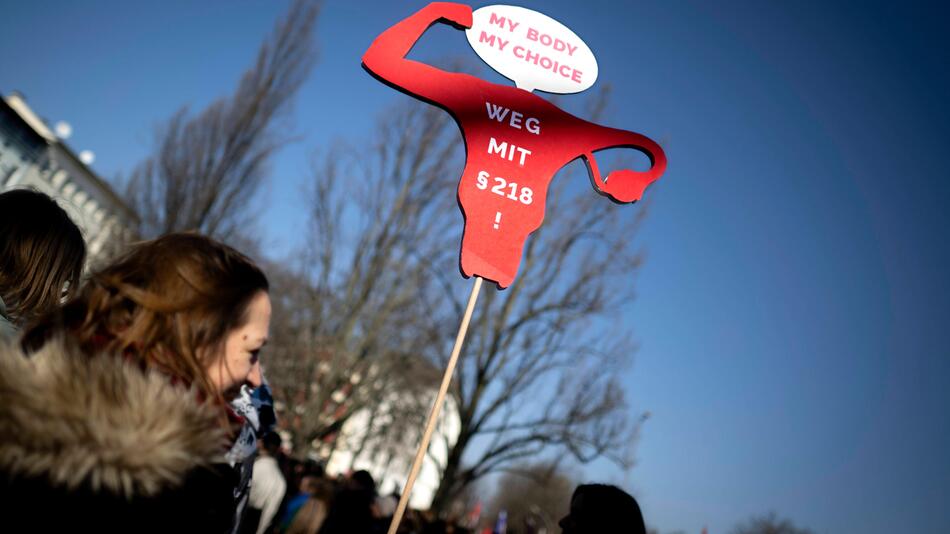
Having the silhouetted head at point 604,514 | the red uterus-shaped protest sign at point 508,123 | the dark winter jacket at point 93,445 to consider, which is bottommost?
the dark winter jacket at point 93,445

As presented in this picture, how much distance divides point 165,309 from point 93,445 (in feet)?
1.13

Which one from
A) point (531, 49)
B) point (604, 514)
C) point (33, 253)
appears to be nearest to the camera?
point (33, 253)

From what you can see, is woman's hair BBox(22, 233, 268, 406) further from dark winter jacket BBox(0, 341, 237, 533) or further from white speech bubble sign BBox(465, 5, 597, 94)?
white speech bubble sign BBox(465, 5, 597, 94)

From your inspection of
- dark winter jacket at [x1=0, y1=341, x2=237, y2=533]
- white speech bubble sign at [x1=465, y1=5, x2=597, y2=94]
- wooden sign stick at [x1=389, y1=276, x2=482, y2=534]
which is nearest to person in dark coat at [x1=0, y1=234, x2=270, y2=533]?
dark winter jacket at [x1=0, y1=341, x2=237, y2=533]

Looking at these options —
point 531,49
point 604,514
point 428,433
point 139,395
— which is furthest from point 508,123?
point 139,395

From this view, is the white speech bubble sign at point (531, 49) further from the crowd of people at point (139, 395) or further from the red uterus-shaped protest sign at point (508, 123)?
the crowd of people at point (139, 395)

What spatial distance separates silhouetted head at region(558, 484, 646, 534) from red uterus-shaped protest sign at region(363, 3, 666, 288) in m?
1.00

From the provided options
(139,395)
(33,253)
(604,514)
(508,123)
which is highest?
(508,123)

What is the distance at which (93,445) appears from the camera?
111 centimetres

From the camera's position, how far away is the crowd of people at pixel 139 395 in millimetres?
1085

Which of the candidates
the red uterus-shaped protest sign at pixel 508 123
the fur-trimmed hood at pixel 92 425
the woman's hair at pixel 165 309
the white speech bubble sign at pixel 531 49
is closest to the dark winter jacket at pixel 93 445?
the fur-trimmed hood at pixel 92 425

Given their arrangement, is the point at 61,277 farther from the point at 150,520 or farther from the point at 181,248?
the point at 150,520

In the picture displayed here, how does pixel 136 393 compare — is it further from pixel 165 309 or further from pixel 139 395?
pixel 165 309

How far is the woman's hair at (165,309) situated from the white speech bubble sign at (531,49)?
214 cm
